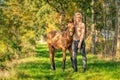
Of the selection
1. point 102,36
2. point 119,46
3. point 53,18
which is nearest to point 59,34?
point 119,46

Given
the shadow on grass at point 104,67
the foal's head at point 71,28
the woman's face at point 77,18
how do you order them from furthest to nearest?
the foal's head at point 71,28 < the shadow on grass at point 104,67 < the woman's face at point 77,18

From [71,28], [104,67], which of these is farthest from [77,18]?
[104,67]

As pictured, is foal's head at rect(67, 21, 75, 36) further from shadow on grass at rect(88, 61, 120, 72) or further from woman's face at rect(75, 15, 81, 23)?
shadow on grass at rect(88, 61, 120, 72)

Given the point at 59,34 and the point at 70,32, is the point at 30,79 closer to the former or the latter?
the point at 70,32

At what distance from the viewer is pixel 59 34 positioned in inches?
833

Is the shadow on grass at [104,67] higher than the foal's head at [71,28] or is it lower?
lower

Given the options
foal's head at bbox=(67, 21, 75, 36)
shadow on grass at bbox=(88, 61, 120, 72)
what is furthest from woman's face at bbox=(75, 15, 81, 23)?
shadow on grass at bbox=(88, 61, 120, 72)

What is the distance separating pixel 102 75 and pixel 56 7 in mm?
23765

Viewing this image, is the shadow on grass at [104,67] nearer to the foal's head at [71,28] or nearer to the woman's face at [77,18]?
the foal's head at [71,28]

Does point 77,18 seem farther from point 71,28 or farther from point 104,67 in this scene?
point 104,67

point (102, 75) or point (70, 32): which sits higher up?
point (70, 32)

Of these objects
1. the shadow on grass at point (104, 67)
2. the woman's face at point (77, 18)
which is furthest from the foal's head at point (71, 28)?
the shadow on grass at point (104, 67)

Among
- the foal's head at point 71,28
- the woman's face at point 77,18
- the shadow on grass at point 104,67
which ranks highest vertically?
the woman's face at point 77,18

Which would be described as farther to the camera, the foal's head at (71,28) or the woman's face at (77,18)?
the foal's head at (71,28)
